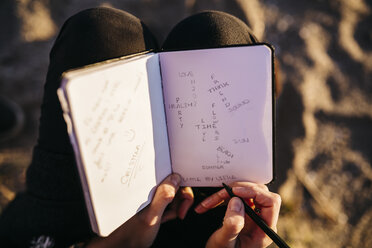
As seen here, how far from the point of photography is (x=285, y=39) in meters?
1.45

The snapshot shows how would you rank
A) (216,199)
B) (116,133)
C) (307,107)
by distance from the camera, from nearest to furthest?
(116,133) → (216,199) → (307,107)

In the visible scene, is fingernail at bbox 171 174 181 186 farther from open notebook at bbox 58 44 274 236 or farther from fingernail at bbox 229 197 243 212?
fingernail at bbox 229 197 243 212

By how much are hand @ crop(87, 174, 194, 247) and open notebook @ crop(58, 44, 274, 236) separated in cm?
3

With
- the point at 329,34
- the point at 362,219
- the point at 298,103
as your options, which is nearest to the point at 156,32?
the point at 298,103

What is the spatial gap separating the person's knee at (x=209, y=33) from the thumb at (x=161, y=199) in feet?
1.48

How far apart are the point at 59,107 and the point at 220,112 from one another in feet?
1.78

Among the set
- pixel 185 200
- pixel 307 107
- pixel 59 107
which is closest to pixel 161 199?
pixel 185 200

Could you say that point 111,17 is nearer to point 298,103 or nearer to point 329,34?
point 298,103

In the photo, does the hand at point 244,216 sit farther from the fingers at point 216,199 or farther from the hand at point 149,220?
the hand at point 149,220

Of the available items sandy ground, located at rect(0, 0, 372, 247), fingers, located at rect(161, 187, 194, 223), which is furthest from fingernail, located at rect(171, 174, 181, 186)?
sandy ground, located at rect(0, 0, 372, 247)

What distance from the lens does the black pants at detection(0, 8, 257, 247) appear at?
76 cm

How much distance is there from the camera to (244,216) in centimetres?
65

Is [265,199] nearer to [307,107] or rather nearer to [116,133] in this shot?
[116,133]

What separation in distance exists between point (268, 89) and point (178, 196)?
0.47m
